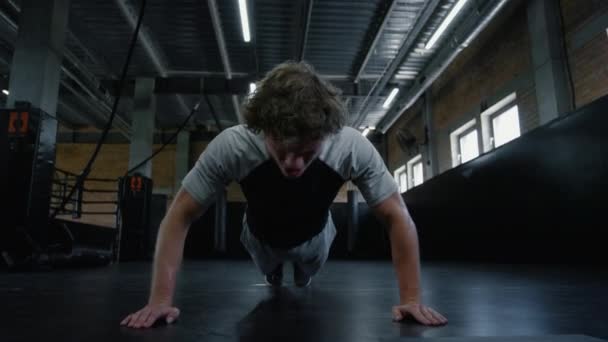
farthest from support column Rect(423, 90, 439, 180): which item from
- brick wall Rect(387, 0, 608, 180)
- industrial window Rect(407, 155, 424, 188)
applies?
industrial window Rect(407, 155, 424, 188)

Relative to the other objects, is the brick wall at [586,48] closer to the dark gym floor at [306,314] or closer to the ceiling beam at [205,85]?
the dark gym floor at [306,314]

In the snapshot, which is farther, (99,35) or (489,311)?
(99,35)

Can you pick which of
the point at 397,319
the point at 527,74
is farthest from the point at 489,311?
the point at 527,74

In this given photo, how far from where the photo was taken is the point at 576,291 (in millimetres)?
1727

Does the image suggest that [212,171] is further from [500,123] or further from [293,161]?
[500,123]

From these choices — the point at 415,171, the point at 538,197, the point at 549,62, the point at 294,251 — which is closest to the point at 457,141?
the point at 415,171

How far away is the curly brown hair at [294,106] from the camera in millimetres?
1046

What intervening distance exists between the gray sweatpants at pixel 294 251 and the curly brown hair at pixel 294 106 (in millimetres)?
756

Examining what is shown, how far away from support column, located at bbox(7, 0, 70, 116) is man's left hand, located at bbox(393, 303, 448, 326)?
3911mm

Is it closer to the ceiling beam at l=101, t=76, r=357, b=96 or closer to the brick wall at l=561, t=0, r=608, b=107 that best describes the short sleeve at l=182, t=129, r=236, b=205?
the brick wall at l=561, t=0, r=608, b=107

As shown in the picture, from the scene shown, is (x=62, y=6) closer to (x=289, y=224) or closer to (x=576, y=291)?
(x=289, y=224)

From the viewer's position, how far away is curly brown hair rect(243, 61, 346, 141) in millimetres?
1046

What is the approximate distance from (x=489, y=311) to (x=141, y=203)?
539cm

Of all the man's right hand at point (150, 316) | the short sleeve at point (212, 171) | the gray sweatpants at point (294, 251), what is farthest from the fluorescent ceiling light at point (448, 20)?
the man's right hand at point (150, 316)
